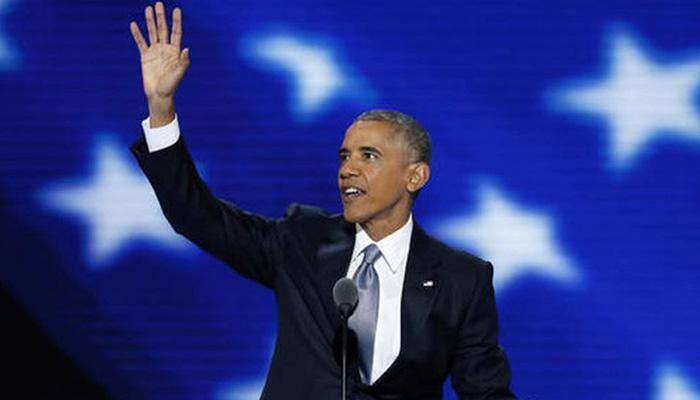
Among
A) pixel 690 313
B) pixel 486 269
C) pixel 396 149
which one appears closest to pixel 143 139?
pixel 396 149

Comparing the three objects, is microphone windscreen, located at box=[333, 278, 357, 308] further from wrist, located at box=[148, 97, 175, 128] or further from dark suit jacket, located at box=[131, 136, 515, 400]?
wrist, located at box=[148, 97, 175, 128]

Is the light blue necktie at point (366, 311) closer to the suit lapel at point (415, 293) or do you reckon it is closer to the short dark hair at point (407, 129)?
the suit lapel at point (415, 293)

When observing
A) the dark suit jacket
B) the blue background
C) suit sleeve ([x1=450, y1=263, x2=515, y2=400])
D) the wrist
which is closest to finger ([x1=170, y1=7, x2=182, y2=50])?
the wrist

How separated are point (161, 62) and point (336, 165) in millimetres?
1467

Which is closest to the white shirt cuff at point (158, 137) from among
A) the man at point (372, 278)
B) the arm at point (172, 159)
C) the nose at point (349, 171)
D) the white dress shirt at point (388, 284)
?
the arm at point (172, 159)

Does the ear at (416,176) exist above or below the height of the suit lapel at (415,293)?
above

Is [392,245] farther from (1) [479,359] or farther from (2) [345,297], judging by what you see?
(2) [345,297]

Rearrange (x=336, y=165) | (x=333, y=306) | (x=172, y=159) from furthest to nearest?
(x=336, y=165), (x=333, y=306), (x=172, y=159)

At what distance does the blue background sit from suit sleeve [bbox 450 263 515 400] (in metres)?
1.15

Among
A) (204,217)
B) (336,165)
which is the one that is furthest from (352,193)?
(336,165)

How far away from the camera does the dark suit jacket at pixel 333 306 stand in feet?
8.53

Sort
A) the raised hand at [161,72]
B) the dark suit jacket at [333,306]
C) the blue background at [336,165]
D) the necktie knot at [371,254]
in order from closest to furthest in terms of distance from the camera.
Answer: the raised hand at [161,72] → the dark suit jacket at [333,306] → the necktie knot at [371,254] → the blue background at [336,165]

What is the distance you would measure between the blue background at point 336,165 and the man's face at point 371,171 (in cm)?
112

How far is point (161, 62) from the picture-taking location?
2479 millimetres
